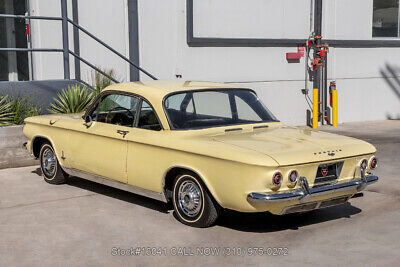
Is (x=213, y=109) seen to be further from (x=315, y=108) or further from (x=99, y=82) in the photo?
(x=315, y=108)

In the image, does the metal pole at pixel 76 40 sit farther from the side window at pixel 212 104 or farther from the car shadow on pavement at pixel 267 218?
the side window at pixel 212 104

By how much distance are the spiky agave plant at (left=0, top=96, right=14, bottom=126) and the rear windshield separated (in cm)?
423

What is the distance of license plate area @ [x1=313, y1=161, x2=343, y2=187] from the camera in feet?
20.0

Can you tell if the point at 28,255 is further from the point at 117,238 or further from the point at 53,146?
the point at 53,146

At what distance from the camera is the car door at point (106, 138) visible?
7.19 metres

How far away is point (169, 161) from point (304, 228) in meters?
1.52

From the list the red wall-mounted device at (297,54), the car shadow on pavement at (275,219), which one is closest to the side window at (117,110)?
the car shadow on pavement at (275,219)

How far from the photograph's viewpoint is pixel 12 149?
9.88 meters

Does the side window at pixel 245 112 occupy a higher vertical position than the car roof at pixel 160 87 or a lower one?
lower

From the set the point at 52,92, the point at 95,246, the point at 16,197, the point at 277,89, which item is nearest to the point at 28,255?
the point at 95,246

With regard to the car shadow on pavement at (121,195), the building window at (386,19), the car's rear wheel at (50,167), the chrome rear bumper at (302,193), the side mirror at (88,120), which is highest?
the building window at (386,19)

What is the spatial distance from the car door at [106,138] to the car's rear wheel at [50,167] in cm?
58

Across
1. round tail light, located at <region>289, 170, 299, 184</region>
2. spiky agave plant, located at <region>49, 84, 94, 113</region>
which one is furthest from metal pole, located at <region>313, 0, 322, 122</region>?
round tail light, located at <region>289, 170, 299, 184</region>

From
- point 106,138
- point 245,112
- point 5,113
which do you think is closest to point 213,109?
point 245,112
